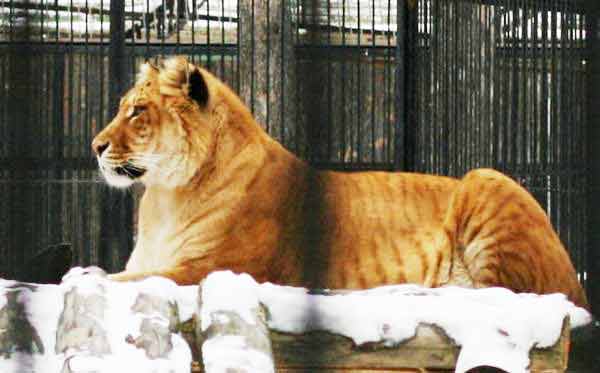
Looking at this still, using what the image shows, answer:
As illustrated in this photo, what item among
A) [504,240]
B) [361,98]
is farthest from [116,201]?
[504,240]

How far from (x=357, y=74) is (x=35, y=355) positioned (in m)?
3.00

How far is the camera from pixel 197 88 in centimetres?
450

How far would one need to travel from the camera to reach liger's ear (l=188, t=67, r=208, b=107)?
14.6ft

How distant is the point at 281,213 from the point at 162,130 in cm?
50

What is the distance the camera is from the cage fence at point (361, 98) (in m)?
5.24

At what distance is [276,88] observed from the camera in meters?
5.88

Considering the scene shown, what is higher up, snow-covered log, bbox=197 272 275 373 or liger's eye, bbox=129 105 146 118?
liger's eye, bbox=129 105 146 118

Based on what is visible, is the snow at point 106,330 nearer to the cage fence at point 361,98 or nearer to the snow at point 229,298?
the snow at point 229,298

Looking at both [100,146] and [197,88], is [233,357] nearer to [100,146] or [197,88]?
[100,146]

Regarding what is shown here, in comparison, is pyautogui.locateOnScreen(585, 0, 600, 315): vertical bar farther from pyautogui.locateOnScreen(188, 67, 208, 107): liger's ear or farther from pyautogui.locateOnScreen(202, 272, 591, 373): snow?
pyautogui.locateOnScreen(188, 67, 208, 107): liger's ear

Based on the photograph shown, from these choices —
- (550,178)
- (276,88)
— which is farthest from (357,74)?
(550,178)

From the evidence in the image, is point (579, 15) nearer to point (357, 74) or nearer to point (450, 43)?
point (450, 43)

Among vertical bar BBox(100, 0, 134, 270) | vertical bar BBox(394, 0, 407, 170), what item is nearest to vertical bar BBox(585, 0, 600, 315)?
vertical bar BBox(394, 0, 407, 170)

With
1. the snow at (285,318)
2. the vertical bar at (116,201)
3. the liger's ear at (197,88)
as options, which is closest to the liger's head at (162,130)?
the liger's ear at (197,88)
